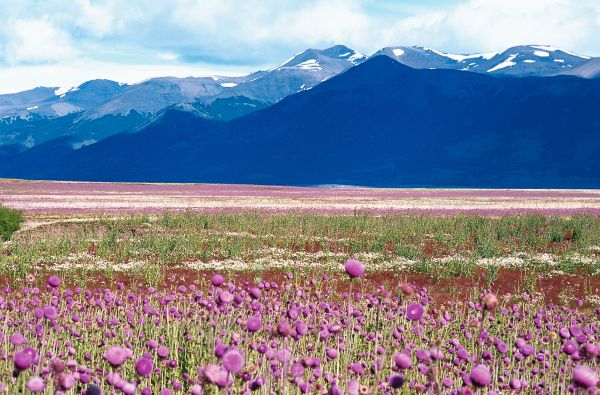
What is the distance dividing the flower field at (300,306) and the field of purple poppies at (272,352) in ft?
0.10

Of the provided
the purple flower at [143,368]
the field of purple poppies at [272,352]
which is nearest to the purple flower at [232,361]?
the field of purple poppies at [272,352]

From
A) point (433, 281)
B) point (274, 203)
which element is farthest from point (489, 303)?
point (274, 203)

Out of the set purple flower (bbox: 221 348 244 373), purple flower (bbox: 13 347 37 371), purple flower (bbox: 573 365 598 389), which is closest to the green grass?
purple flower (bbox: 13 347 37 371)

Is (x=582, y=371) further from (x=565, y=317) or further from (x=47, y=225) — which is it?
(x=47, y=225)

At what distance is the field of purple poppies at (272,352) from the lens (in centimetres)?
441

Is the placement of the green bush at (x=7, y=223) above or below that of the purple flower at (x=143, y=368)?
below

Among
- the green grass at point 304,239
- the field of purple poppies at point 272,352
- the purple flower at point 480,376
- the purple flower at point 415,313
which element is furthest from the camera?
the green grass at point 304,239

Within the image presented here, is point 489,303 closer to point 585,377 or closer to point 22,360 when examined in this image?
point 585,377

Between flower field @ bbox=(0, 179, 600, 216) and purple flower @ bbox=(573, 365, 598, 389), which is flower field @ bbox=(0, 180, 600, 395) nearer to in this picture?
purple flower @ bbox=(573, 365, 598, 389)

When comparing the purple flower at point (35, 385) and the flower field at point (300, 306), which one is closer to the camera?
the purple flower at point (35, 385)

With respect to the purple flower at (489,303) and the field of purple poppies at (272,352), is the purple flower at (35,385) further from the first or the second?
the purple flower at (489,303)

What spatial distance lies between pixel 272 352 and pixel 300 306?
376 centimetres

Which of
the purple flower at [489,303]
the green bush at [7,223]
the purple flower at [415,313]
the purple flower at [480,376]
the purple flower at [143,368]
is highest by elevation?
the purple flower at [489,303]

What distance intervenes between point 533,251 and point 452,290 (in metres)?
8.56
